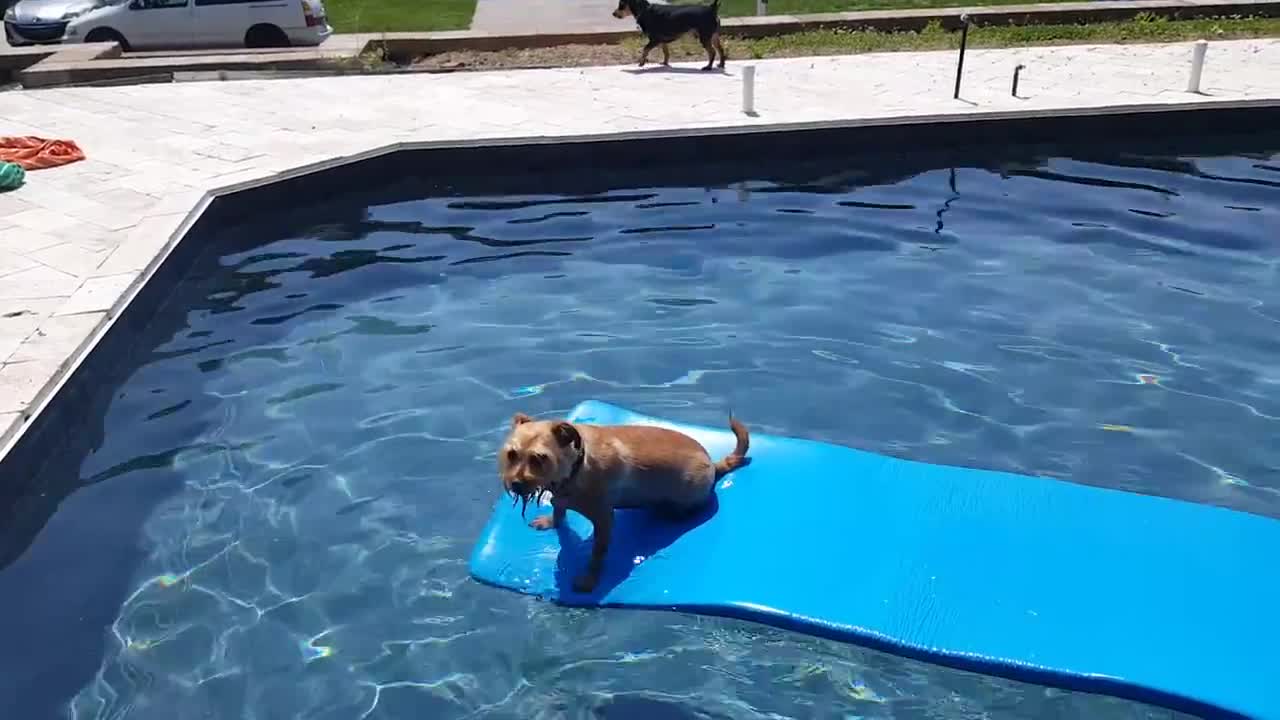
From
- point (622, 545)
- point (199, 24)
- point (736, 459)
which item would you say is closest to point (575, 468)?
point (622, 545)

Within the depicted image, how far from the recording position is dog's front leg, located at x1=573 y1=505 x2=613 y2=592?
212 inches

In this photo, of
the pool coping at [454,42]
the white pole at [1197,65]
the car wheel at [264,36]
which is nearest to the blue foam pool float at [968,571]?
the white pole at [1197,65]

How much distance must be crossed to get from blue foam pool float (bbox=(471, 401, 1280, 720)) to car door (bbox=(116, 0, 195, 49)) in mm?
19049

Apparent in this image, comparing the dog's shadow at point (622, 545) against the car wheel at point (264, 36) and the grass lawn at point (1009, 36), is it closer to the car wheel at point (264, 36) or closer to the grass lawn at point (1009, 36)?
the grass lawn at point (1009, 36)

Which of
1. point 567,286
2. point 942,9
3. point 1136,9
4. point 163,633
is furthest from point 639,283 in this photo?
point 1136,9

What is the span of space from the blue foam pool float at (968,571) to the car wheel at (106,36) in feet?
63.3

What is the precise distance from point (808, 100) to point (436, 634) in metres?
10.7

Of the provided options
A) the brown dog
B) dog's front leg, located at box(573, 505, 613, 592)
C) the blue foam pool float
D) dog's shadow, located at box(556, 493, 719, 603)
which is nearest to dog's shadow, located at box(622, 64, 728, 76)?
the blue foam pool float

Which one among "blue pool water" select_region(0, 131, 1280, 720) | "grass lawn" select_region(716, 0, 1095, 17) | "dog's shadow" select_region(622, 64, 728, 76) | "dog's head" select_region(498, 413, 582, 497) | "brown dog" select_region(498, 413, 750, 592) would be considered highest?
"grass lawn" select_region(716, 0, 1095, 17)

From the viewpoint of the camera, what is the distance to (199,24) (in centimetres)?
2200

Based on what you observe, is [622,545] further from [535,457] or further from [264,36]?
[264,36]

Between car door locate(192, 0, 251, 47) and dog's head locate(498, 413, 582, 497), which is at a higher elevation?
car door locate(192, 0, 251, 47)

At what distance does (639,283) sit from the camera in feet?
33.0

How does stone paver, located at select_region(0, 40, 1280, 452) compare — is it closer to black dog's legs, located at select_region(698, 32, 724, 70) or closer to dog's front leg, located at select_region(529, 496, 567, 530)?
black dog's legs, located at select_region(698, 32, 724, 70)
